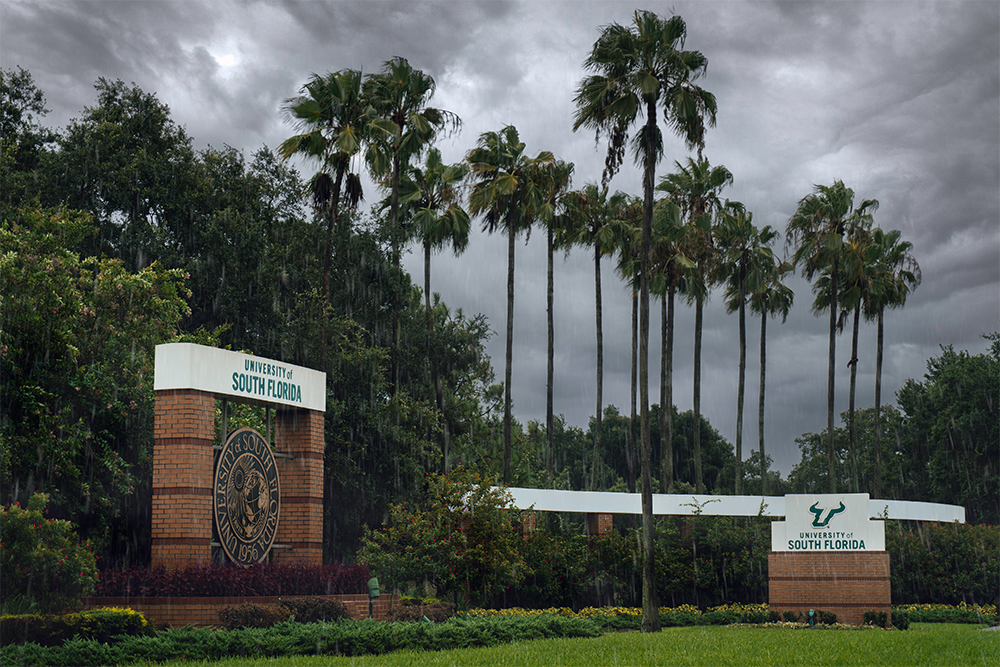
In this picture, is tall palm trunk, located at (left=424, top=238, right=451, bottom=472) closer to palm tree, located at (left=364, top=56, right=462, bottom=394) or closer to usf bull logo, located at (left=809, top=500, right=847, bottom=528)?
palm tree, located at (left=364, top=56, right=462, bottom=394)

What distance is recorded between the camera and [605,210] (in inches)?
1729

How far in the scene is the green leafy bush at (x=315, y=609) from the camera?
17641mm

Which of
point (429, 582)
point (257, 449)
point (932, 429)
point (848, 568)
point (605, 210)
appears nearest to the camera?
point (257, 449)

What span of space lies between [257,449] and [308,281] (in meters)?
18.1

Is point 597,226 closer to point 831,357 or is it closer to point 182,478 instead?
point 831,357

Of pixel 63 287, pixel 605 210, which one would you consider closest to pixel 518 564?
pixel 63 287

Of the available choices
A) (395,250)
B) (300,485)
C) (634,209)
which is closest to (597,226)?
(634,209)

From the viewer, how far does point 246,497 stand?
63.7ft

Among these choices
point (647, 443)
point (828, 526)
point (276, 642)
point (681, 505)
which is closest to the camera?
point (276, 642)

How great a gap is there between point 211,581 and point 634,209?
31223mm

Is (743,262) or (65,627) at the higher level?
(743,262)

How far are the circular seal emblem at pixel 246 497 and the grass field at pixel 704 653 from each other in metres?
4.59

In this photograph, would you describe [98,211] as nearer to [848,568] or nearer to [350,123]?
[350,123]

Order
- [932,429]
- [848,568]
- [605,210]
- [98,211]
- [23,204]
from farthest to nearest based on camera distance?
1. [932,429]
2. [605,210]
3. [98,211]
4. [23,204]
5. [848,568]
